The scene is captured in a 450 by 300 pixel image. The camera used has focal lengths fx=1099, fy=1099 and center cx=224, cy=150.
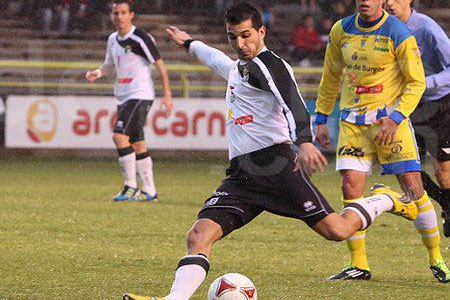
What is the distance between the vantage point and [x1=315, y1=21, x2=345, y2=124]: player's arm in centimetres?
719

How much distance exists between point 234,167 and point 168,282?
1248 mm

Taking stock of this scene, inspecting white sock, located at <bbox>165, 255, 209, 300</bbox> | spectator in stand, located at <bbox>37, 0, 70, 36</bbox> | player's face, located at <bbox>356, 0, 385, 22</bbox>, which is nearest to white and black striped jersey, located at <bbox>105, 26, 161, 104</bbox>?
player's face, located at <bbox>356, 0, 385, 22</bbox>

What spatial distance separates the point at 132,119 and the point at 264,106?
20.1ft

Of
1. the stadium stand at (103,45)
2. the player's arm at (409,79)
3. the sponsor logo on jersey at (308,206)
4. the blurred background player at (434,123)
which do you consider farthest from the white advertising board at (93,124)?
the sponsor logo on jersey at (308,206)

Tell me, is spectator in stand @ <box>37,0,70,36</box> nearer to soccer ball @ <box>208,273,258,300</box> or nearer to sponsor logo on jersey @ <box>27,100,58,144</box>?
sponsor logo on jersey @ <box>27,100,58,144</box>

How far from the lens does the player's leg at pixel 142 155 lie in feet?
39.2

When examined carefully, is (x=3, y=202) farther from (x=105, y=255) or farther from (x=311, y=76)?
(x=311, y=76)

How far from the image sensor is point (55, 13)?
22297mm

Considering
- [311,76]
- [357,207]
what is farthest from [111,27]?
[357,207]

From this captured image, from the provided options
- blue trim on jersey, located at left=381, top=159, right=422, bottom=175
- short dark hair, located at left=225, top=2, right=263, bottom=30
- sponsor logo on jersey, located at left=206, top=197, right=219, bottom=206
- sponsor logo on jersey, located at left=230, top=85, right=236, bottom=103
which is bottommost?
blue trim on jersey, located at left=381, top=159, right=422, bottom=175

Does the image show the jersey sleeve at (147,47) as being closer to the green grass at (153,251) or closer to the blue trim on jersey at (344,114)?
the green grass at (153,251)

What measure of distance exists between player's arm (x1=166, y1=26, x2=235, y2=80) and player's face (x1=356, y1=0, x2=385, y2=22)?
3.24ft

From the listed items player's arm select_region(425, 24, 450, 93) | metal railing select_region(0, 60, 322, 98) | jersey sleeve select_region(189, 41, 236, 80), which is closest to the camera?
jersey sleeve select_region(189, 41, 236, 80)

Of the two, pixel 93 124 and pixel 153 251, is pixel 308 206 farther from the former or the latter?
pixel 93 124
